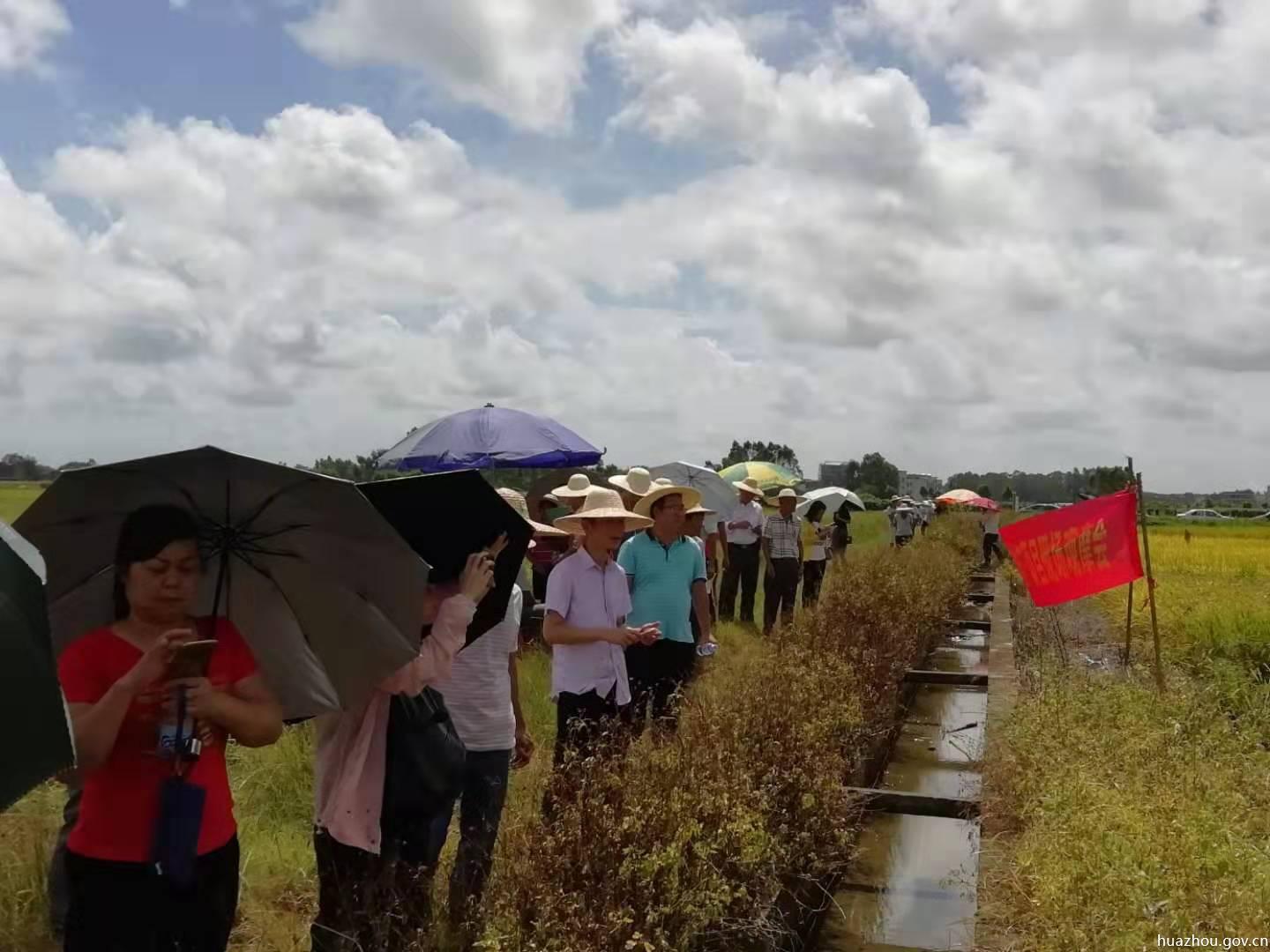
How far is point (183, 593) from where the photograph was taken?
7.42 feet

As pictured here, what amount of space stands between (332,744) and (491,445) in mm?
6153

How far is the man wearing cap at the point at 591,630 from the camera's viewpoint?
165 inches

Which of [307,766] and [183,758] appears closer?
[183,758]

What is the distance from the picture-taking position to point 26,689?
64.4 inches

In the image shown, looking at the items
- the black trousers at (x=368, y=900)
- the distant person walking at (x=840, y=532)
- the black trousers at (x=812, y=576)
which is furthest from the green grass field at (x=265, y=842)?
the distant person walking at (x=840, y=532)

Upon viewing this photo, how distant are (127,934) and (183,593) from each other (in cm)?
76

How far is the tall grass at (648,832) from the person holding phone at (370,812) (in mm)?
218

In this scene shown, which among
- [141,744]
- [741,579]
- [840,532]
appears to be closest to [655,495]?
[141,744]

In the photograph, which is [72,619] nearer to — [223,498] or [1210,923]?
[223,498]

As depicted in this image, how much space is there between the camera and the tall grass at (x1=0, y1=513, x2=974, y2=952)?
9.93 feet

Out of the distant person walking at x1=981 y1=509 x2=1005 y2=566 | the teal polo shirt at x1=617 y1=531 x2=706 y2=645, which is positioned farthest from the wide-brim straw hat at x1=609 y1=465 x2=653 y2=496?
the distant person walking at x1=981 y1=509 x2=1005 y2=566

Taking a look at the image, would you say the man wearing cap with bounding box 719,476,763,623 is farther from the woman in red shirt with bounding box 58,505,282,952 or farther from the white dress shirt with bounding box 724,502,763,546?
the woman in red shirt with bounding box 58,505,282,952

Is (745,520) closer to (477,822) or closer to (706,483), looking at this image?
(706,483)

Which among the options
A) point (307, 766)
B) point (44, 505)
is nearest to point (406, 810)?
point (44, 505)
